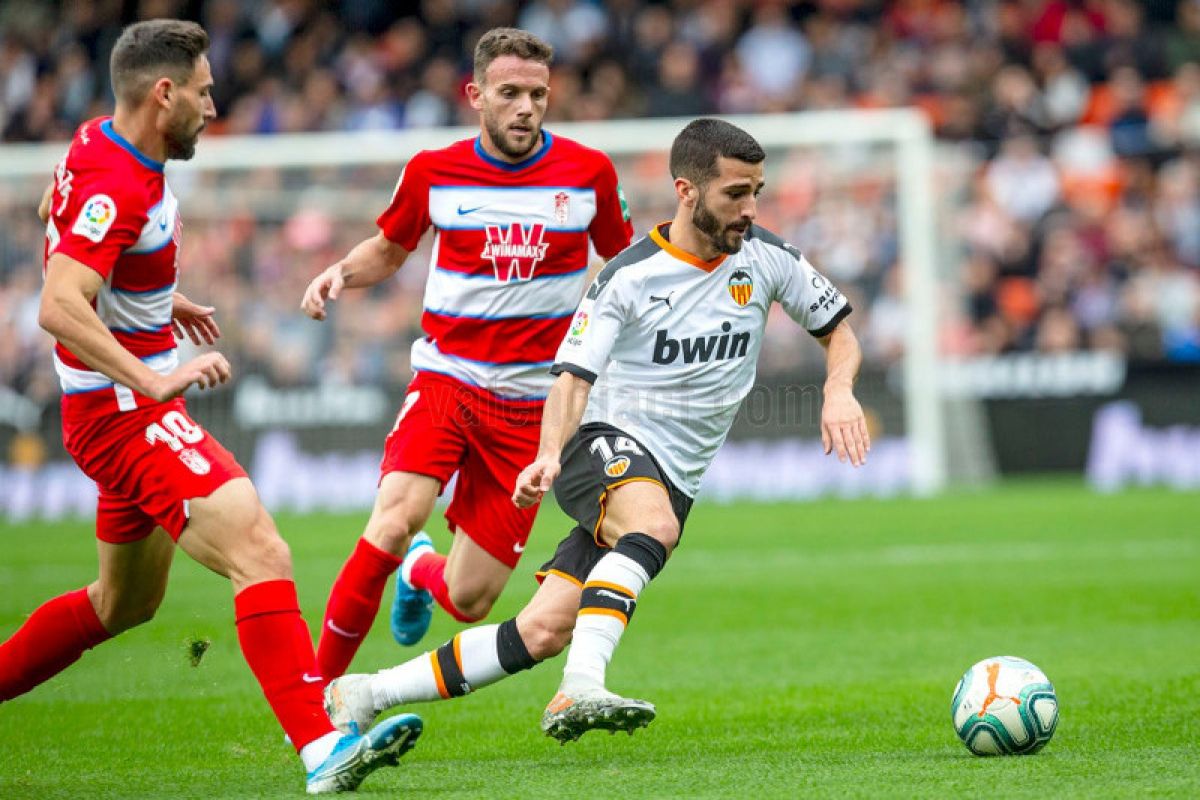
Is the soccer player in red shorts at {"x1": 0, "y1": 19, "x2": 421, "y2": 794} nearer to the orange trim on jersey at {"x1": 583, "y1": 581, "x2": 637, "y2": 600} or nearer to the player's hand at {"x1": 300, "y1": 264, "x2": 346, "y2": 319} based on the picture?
the player's hand at {"x1": 300, "y1": 264, "x2": 346, "y2": 319}

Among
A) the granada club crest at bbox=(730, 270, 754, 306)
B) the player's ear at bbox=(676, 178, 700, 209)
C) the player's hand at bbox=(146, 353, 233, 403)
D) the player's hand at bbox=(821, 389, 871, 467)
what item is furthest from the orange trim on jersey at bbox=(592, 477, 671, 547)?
the player's hand at bbox=(146, 353, 233, 403)

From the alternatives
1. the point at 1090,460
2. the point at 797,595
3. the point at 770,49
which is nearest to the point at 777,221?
the point at 1090,460

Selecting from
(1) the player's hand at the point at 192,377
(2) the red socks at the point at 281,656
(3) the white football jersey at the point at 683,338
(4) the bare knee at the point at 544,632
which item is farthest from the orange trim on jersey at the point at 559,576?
(1) the player's hand at the point at 192,377

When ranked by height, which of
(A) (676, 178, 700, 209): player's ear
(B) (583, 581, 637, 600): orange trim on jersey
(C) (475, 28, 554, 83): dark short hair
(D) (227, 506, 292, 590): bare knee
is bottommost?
(B) (583, 581, 637, 600): orange trim on jersey

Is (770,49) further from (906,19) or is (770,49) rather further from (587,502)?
(587,502)

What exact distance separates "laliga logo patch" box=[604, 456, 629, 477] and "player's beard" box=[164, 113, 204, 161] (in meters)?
1.83

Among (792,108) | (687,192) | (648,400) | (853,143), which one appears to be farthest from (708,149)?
(792,108)

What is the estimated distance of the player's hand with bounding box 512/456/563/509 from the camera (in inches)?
228

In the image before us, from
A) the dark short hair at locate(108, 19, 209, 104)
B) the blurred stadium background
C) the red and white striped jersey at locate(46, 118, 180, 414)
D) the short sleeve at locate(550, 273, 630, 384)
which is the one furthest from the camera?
the blurred stadium background

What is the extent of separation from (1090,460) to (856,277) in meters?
3.25

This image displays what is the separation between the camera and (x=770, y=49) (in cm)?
2377

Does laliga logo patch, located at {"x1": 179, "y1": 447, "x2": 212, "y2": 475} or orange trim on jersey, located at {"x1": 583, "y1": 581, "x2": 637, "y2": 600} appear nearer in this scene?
laliga logo patch, located at {"x1": 179, "y1": 447, "x2": 212, "y2": 475}

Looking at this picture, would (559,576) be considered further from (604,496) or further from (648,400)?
(648,400)

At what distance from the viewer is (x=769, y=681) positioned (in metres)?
7.98
